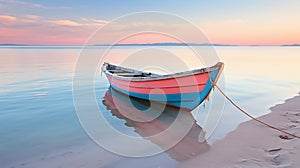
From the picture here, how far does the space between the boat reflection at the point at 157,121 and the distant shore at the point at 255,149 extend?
0.39 meters

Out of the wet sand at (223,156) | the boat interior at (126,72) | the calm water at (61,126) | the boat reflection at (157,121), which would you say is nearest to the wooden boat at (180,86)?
the boat reflection at (157,121)

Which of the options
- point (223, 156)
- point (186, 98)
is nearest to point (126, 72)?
point (186, 98)

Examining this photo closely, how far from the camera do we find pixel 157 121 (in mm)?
7141

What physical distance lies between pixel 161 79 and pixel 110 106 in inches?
116

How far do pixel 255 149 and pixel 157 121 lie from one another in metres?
3.21

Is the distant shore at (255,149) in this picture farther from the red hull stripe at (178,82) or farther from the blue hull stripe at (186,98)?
the red hull stripe at (178,82)

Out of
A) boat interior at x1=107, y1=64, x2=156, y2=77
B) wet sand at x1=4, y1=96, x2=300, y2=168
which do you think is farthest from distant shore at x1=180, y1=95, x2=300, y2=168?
boat interior at x1=107, y1=64, x2=156, y2=77

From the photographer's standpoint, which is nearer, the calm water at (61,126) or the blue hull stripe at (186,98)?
the calm water at (61,126)

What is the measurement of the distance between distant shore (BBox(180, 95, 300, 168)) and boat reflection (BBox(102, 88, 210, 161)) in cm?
39

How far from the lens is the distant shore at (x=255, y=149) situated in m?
4.00

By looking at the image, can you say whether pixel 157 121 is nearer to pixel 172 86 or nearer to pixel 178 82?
pixel 172 86

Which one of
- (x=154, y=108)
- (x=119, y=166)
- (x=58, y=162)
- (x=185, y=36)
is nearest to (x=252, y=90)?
(x=185, y=36)

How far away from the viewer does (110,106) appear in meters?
8.98

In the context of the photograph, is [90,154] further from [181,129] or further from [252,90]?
[252,90]
